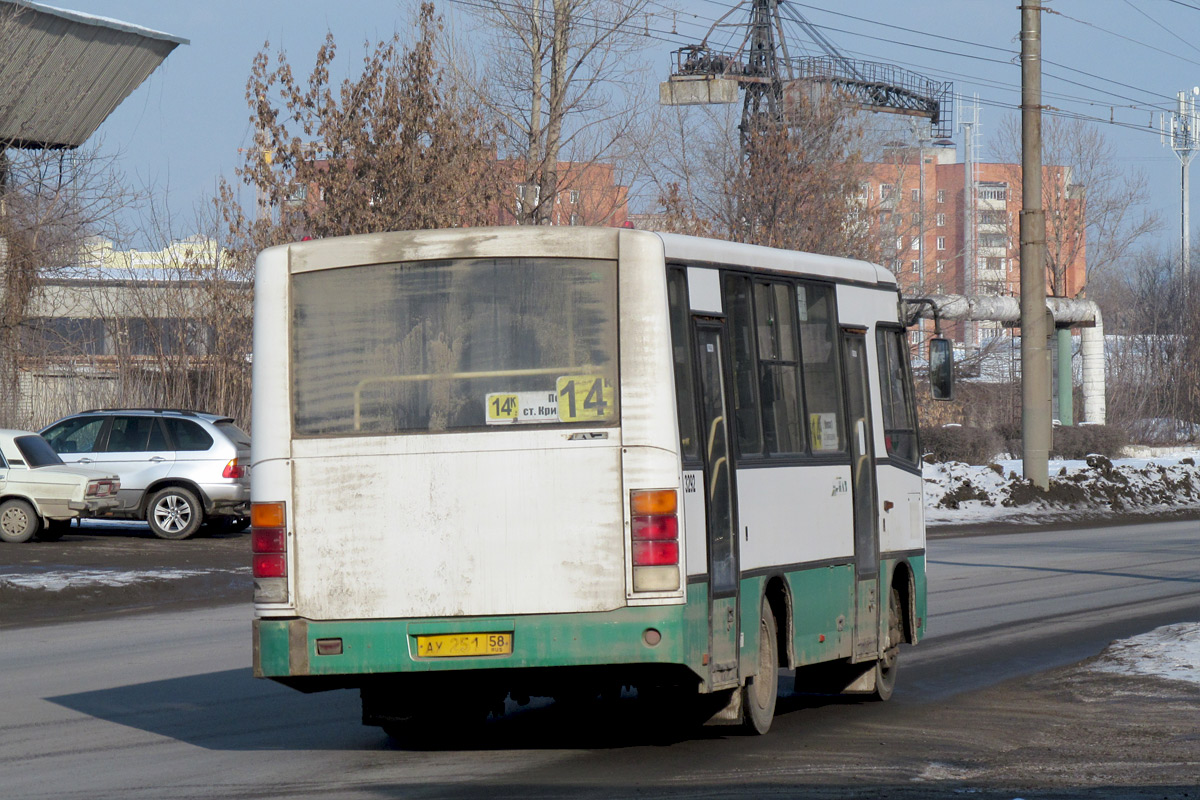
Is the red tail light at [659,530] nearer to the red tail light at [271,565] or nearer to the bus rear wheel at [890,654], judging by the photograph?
the red tail light at [271,565]

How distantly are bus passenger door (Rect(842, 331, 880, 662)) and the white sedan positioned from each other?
1533 cm

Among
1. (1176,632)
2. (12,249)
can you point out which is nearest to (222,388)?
(12,249)

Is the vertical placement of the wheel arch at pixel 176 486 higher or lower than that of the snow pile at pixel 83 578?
higher

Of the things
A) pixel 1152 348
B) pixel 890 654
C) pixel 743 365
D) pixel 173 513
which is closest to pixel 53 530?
pixel 173 513

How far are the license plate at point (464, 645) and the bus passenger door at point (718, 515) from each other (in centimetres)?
104

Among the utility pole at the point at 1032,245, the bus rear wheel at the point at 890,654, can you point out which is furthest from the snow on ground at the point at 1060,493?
the bus rear wheel at the point at 890,654

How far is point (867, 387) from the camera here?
1062cm

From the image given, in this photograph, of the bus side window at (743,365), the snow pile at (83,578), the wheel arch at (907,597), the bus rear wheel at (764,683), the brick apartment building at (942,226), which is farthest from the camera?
the brick apartment building at (942,226)

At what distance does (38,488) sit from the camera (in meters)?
23.3

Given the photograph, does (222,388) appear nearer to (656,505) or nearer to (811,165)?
(811,165)

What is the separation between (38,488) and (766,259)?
16442mm

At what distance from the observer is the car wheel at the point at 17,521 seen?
23.5 metres

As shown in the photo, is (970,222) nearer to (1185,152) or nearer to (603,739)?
(1185,152)

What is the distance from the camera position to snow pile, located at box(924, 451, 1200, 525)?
32.4 m
